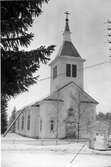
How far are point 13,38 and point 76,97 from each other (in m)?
21.7

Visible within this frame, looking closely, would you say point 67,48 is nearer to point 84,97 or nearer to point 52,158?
point 84,97

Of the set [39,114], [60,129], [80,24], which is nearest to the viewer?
[80,24]

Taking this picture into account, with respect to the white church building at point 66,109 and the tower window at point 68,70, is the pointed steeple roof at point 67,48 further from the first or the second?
the tower window at point 68,70

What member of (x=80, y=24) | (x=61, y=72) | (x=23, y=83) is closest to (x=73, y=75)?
(x=61, y=72)

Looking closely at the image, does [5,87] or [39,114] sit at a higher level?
[5,87]

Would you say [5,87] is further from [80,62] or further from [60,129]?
[80,62]

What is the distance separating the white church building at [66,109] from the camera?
25172 mm

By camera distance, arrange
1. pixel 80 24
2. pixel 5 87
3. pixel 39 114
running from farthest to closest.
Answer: pixel 39 114 < pixel 80 24 < pixel 5 87

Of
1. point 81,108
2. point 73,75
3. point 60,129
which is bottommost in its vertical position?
point 60,129

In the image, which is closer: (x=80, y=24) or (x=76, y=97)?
(x=80, y=24)

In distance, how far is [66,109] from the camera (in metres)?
25.8

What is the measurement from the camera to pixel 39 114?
89.0 ft

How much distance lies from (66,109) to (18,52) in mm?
21293

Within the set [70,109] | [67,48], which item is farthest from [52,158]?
[67,48]
